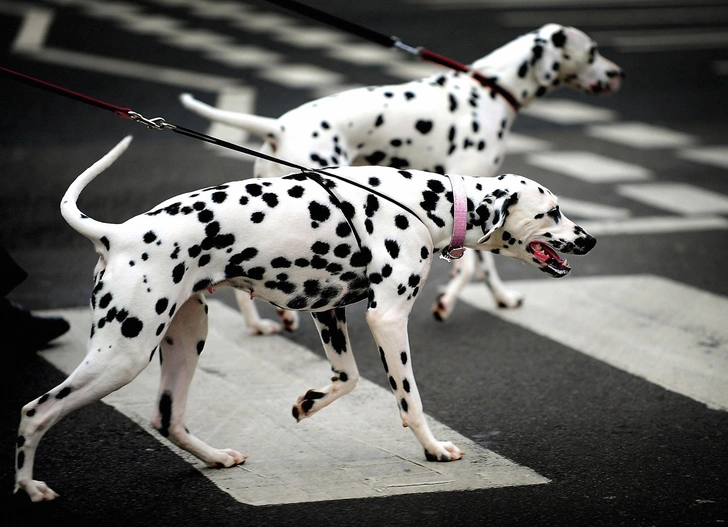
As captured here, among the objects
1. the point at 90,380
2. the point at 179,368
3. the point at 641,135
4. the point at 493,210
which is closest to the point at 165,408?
the point at 179,368

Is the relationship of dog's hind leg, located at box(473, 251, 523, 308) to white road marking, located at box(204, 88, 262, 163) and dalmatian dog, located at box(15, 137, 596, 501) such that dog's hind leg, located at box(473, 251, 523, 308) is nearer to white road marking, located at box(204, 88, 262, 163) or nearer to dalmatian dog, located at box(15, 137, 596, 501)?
dalmatian dog, located at box(15, 137, 596, 501)

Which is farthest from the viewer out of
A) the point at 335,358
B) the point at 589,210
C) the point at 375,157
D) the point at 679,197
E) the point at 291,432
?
the point at 679,197

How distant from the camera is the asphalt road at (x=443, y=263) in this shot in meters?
4.58

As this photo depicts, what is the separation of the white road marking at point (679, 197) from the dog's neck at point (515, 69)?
321 centimetres

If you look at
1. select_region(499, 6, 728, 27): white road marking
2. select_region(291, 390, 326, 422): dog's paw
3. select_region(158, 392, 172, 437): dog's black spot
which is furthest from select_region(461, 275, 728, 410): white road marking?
select_region(499, 6, 728, 27): white road marking

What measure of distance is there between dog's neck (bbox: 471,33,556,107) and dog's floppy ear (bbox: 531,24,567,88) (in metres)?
0.03

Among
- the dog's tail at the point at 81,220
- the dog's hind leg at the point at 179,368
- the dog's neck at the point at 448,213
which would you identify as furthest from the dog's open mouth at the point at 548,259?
the dog's tail at the point at 81,220

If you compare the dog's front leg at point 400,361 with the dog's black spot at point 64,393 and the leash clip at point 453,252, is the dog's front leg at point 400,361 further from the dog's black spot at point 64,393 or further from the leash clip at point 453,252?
the dog's black spot at point 64,393

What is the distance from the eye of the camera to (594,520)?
4391 millimetres

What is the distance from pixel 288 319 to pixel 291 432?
147cm

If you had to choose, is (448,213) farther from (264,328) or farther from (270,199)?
(264,328)

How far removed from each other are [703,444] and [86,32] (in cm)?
1398

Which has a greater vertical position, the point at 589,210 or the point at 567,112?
the point at 567,112

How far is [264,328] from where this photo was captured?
6727 mm
